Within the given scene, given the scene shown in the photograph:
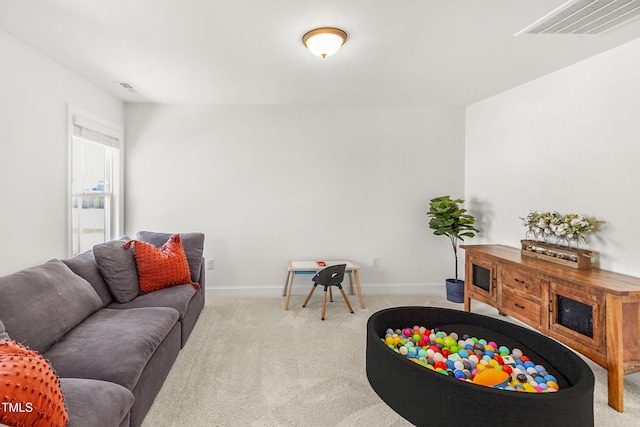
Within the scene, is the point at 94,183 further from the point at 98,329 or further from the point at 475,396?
the point at 475,396

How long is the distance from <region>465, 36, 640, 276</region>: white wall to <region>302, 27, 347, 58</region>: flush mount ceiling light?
2055mm

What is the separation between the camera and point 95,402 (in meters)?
1.32

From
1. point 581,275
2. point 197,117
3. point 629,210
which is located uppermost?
point 197,117

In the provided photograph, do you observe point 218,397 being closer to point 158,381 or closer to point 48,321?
point 158,381

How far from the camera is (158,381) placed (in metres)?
1.99

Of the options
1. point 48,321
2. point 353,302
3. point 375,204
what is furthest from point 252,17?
point 353,302

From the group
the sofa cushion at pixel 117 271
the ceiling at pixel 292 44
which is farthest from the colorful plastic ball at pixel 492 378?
the sofa cushion at pixel 117 271

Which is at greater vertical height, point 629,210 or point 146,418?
point 629,210

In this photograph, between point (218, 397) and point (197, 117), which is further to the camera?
point (197, 117)

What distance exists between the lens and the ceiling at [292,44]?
1.91m

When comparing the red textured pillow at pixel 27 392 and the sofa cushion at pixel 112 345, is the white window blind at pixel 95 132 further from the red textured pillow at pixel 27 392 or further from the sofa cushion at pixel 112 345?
the red textured pillow at pixel 27 392

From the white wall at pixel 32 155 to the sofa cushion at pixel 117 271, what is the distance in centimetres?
42

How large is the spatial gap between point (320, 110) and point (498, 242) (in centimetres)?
263

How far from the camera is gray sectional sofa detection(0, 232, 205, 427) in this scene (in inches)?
55.8
